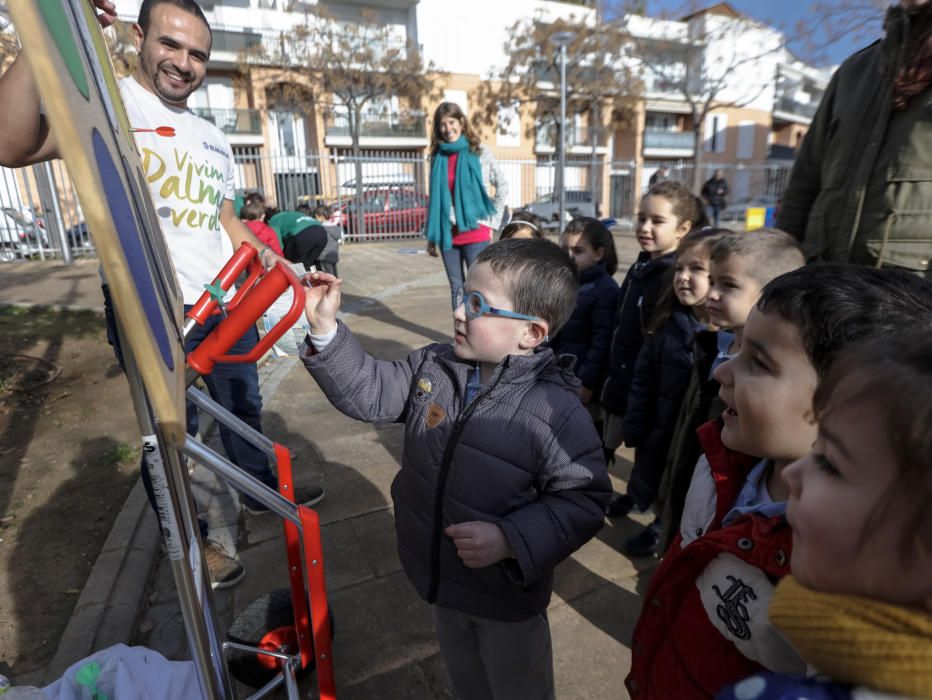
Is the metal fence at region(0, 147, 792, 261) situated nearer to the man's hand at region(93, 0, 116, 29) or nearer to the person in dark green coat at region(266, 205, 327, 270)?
the man's hand at region(93, 0, 116, 29)

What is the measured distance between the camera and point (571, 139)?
29172 mm

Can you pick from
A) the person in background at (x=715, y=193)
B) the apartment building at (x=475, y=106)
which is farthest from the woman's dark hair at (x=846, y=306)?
the person in background at (x=715, y=193)

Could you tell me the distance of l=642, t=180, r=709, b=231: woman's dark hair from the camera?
280 cm

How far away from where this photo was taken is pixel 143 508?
2740 millimetres

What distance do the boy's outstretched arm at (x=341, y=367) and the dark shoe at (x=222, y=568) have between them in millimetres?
1300

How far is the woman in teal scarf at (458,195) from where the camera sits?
494 centimetres

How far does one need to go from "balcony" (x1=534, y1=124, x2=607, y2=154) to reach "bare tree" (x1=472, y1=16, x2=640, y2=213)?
0.18 metres

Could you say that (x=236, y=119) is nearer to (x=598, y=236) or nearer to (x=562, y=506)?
(x=598, y=236)

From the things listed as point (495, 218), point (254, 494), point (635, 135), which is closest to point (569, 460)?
point (254, 494)

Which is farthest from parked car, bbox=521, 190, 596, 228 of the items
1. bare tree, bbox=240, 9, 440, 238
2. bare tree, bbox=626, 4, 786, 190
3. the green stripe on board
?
the green stripe on board

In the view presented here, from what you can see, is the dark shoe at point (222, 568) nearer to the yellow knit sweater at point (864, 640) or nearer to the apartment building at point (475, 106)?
the yellow knit sweater at point (864, 640)

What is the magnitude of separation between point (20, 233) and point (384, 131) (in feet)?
58.3

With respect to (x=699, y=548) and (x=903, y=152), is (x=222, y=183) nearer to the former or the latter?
(x=699, y=548)

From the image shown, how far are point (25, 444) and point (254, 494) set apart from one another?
2952 millimetres
